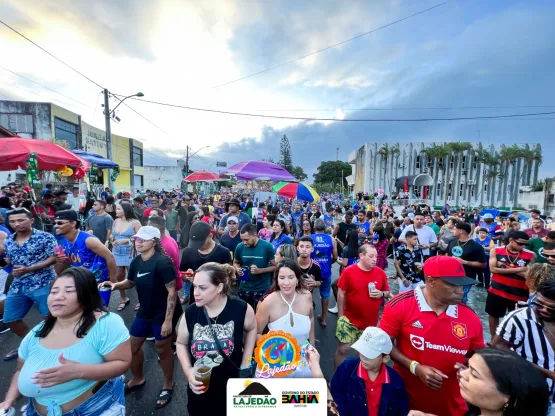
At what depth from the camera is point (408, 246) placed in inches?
189

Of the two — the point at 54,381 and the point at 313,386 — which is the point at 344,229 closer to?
the point at 313,386

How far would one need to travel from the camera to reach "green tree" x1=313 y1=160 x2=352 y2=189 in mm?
62844

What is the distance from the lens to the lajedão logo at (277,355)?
1725 millimetres

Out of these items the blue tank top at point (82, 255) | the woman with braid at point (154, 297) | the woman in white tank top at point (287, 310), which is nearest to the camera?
the woman in white tank top at point (287, 310)

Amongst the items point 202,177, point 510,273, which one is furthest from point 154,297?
point 202,177

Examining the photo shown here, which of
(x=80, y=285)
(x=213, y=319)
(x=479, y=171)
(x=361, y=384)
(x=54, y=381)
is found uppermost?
(x=479, y=171)

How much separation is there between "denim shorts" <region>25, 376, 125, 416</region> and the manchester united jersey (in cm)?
209

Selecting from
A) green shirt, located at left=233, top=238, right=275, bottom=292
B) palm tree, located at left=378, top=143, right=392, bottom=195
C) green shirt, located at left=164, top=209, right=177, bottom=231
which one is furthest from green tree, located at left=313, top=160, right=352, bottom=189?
green shirt, located at left=233, top=238, right=275, bottom=292

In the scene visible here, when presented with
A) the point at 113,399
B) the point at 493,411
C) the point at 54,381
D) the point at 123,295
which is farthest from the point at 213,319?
the point at 123,295

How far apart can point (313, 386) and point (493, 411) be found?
83 centimetres

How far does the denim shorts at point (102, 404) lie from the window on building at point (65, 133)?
24566 millimetres

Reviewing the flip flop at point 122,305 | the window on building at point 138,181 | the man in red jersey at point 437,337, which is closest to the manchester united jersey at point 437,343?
the man in red jersey at point 437,337

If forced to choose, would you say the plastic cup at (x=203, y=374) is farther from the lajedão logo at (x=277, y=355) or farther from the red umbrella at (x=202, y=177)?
the red umbrella at (x=202, y=177)

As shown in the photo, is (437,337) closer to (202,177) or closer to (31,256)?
(31,256)
